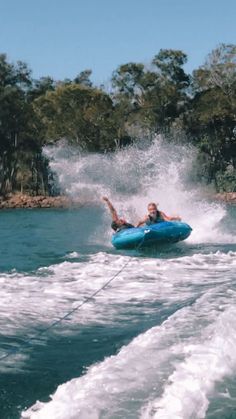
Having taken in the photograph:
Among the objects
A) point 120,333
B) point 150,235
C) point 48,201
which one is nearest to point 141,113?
point 48,201

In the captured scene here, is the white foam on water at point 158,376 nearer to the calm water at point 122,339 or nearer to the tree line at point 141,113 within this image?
the calm water at point 122,339

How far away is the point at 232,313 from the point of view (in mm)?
7805

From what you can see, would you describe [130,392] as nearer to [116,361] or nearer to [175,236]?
[116,361]

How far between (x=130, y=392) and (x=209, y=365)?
1020mm

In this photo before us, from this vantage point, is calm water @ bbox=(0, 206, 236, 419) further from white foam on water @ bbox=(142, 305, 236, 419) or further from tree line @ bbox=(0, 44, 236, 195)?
tree line @ bbox=(0, 44, 236, 195)

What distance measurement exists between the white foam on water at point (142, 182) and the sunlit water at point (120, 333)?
307cm

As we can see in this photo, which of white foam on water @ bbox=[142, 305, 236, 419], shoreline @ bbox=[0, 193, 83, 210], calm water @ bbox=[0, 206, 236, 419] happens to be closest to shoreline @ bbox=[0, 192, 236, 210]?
shoreline @ bbox=[0, 193, 83, 210]

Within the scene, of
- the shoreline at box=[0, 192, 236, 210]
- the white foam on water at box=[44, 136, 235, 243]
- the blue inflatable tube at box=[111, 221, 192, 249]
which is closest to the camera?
the blue inflatable tube at box=[111, 221, 192, 249]

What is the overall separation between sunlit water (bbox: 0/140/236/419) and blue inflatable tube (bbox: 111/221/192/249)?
284 millimetres

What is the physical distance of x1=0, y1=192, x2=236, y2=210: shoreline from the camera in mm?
43500

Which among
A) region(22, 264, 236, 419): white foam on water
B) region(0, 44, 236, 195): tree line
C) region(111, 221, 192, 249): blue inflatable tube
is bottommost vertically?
region(22, 264, 236, 419): white foam on water

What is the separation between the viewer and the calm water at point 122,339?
518cm

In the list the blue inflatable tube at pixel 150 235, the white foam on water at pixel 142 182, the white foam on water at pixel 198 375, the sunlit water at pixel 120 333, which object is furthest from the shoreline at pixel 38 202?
the white foam on water at pixel 198 375

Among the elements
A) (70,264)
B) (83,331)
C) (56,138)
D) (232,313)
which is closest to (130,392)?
(83,331)
